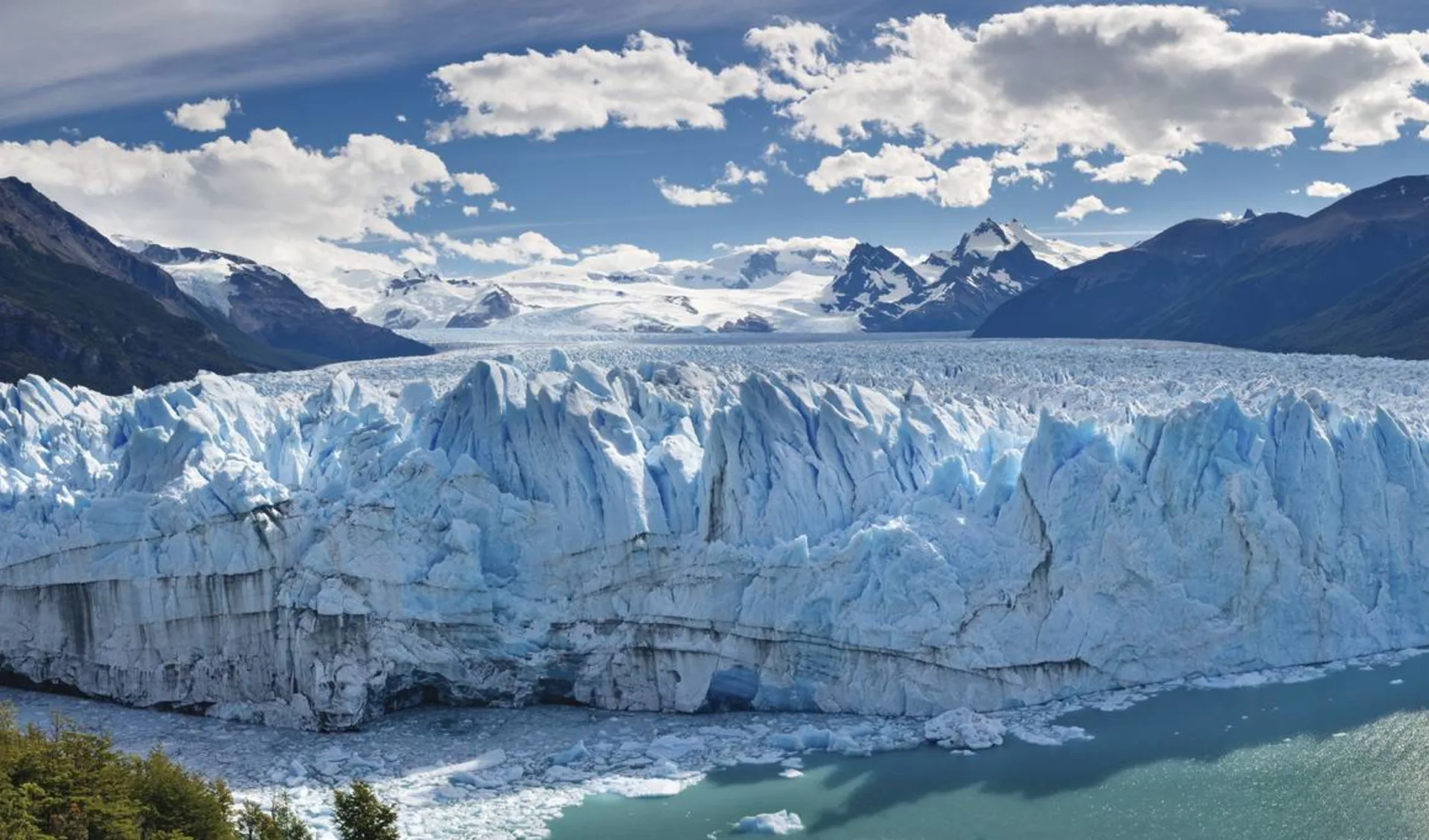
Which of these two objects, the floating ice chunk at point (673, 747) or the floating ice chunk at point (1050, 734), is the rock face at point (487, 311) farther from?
the floating ice chunk at point (1050, 734)

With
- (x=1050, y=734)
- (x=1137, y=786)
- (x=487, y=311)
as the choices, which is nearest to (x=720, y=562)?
(x=1050, y=734)

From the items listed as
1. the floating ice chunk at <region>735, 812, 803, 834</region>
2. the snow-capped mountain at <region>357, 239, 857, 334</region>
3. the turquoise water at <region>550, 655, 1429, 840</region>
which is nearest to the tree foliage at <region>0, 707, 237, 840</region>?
the turquoise water at <region>550, 655, 1429, 840</region>

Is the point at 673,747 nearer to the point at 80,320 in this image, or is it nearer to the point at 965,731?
the point at 965,731

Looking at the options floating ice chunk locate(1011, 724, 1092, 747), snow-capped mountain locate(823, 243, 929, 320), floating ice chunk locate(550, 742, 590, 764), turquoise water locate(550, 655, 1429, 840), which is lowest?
turquoise water locate(550, 655, 1429, 840)

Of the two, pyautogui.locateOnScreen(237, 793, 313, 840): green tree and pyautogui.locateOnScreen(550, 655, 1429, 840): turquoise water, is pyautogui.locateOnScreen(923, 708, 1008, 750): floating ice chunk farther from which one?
pyautogui.locateOnScreen(237, 793, 313, 840): green tree

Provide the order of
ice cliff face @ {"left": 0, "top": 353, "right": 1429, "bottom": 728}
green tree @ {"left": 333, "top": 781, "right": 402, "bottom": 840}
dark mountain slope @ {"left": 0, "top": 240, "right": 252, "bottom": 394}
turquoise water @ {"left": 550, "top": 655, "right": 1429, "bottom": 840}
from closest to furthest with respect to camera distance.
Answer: green tree @ {"left": 333, "top": 781, "right": 402, "bottom": 840} < turquoise water @ {"left": 550, "top": 655, "right": 1429, "bottom": 840} < ice cliff face @ {"left": 0, "top": 353, "right": 1429, "bottom": 728} < dark mountain slope @ {"left": 0, "top": 240, "right": 252, "bottom": 394}

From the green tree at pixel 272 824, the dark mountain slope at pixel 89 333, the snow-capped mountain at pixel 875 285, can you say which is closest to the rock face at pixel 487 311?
the snow-capped mountain at pixel 875 285
